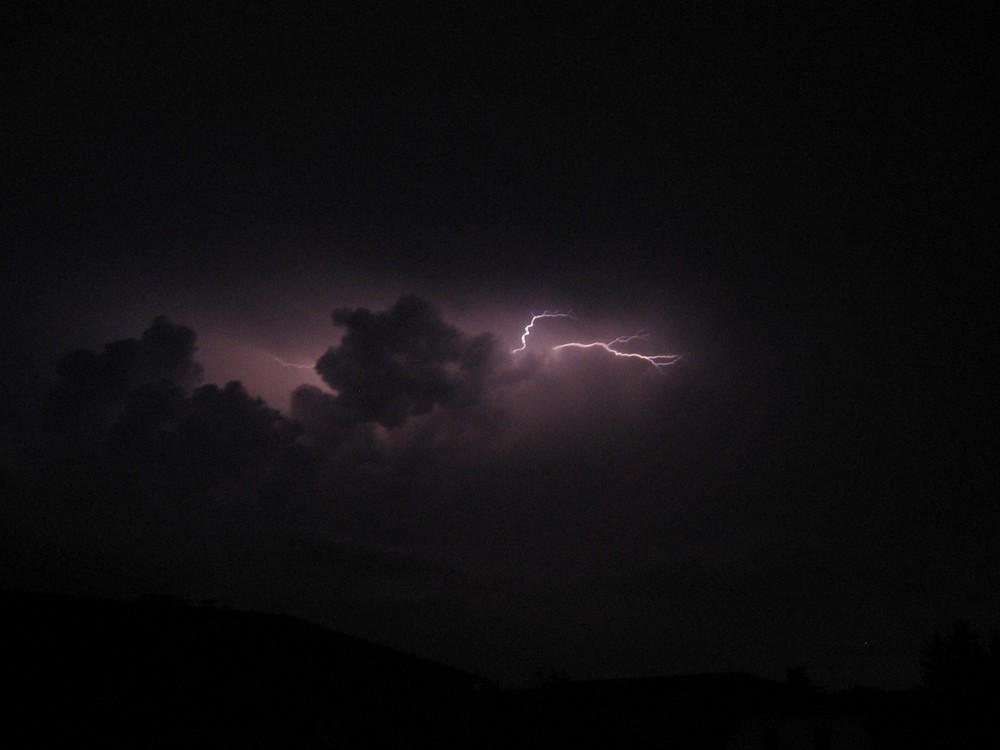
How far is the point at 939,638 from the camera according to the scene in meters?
48.6

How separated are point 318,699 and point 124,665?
4255 millimetres

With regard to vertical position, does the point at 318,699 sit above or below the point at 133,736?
above

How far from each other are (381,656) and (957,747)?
1845cm

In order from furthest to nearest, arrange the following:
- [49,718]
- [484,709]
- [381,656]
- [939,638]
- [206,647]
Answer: [939,638]
[484,709]
[381,656]
[206,647]
[49,718]

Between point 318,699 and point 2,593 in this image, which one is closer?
point 2,593

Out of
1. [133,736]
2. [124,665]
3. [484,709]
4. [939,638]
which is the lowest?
[133,736]

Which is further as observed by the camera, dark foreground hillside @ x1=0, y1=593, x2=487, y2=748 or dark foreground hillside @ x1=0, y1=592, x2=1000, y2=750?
dark foreground hillside @ x1=0, y1=592, x2=1000, y2=750

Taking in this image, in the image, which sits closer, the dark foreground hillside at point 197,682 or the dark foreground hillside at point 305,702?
the dark foreground hillside at point 197,682

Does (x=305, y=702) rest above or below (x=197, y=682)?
above

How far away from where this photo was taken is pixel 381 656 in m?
19.7

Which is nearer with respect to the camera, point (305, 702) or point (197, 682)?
point (197, 682)

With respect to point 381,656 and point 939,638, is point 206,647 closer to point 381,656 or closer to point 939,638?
point 381,656

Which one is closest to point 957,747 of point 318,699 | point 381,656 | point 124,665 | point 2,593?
point 381,656

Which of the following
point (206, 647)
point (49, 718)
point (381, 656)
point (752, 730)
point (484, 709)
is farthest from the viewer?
point (752, 730)
